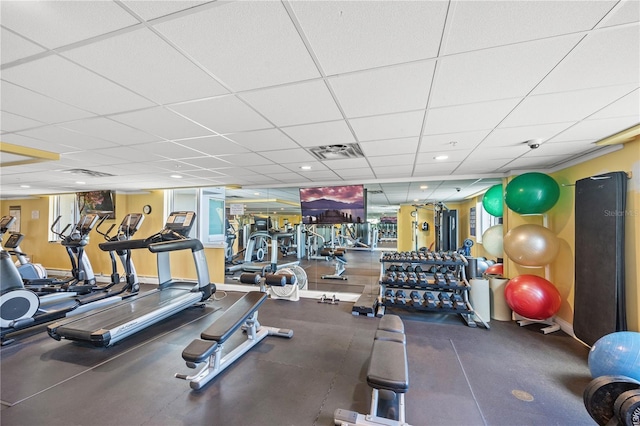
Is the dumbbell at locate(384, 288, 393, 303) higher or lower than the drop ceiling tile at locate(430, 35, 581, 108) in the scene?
lower

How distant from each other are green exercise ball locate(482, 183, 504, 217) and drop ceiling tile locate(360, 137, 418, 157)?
7.56ft

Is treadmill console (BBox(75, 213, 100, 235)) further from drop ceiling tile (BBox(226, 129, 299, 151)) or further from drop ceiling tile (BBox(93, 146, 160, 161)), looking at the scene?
drop ceiling tile (BBox(226, 129, 299, 151))

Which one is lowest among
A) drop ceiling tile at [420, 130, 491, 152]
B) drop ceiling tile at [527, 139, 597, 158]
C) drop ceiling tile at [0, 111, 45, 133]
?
drop ceiling tile at [527, 139, 597, 158]

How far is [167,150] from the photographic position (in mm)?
3098

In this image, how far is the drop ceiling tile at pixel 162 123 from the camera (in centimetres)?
209

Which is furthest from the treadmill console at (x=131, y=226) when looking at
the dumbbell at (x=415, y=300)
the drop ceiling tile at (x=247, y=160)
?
the dumbbell at (x=415, y=300)

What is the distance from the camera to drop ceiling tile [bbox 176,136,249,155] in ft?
8.98

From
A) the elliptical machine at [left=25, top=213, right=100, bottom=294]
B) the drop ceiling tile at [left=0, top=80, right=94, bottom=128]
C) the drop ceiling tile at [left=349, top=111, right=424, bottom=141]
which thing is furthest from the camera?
the elliptical machine at [left=25, top=213, right=100, bottom=294]

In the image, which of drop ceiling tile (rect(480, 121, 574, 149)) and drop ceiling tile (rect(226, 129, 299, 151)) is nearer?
drop ceiling tile (rect(480, 121, 574, 149))

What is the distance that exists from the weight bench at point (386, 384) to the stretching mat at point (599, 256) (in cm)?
223

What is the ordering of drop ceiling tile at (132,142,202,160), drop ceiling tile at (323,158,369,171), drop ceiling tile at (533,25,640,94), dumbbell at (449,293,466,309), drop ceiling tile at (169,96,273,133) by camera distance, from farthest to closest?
dumbbell at (449,293,466,309)
drop ceiling tile at (323,158,369,171)
drop ceiling tile at (132,142,202,160)
drop ceiling tile at (169,96,273,133)
drop ceiling tile at (533,25,640,94)

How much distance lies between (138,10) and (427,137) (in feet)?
7.81

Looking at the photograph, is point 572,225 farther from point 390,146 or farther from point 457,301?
point 390,146

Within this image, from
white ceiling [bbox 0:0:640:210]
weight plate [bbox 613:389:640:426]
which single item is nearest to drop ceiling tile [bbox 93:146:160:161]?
white ceiling [bbox 0:0:640:210]
